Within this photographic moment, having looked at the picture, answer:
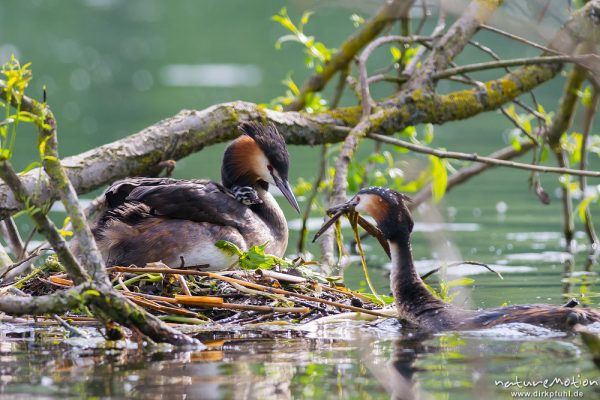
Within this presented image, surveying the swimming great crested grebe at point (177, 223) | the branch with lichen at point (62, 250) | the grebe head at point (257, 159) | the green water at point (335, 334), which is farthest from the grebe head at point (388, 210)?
the branch with lichen at point (62, 250)

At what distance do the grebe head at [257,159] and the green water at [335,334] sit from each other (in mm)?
1091

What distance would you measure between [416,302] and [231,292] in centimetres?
106

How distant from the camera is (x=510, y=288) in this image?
7973mm

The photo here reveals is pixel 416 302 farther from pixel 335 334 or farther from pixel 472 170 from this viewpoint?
pixel 472 170

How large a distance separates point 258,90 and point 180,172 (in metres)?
9.07

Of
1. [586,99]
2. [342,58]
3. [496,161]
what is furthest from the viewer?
[342,58]

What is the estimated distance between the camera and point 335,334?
587 centimetres

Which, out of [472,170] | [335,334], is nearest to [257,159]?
[335,334]

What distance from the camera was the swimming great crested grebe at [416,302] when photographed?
Answer: 560 centimetres

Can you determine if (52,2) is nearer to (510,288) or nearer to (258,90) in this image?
(258,90)

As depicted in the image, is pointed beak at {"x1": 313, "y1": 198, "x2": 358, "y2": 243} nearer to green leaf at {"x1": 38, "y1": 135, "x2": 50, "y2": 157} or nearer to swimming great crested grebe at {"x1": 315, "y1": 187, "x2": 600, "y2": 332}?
swimming great crested grebe at {"x1": 315, "y1": 187, "x2": 600, "y2": 332}

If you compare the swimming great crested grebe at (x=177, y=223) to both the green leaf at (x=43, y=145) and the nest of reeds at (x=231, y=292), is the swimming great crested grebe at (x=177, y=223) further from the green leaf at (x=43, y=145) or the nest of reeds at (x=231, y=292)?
the green leaf at (x=43, y=145)

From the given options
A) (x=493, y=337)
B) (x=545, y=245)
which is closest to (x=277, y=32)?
(x=545, y=245)

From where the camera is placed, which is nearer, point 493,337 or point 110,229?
point 493,337
